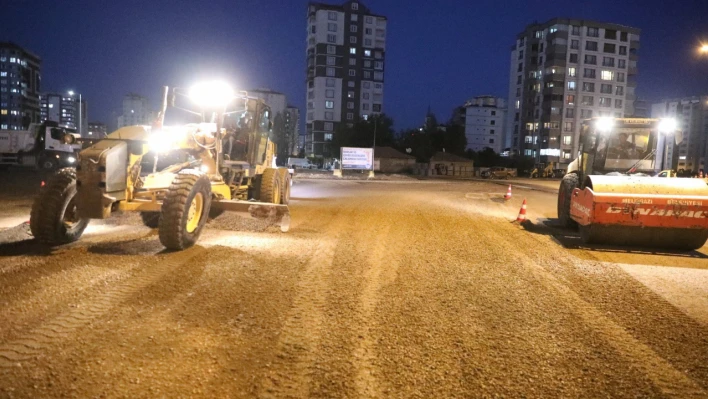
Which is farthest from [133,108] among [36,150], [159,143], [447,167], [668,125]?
[668,125]

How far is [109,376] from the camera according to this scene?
12.1ft

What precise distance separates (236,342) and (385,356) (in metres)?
1.32

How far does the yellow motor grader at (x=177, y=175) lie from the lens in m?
7.69

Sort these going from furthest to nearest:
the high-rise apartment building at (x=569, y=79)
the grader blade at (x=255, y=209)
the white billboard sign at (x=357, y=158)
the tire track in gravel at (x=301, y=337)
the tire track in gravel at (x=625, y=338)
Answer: the high-rise apartment building at (x=569, y=79) → the white billboard sign at (x=357, y=158) → the grader blade at (x=255, y=209) → the tire track in gravel at (x=625, y=338) → the tire track in gravel at (x=301, y=337)

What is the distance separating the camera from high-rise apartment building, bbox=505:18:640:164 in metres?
88.9

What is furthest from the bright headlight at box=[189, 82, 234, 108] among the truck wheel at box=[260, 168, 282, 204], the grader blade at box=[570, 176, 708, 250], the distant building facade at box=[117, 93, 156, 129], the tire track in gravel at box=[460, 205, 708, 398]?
the distant building facade at box=[117, 93, 156, 129]

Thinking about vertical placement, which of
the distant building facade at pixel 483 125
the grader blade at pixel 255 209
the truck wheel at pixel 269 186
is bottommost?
the grader blade at pixel 255 209

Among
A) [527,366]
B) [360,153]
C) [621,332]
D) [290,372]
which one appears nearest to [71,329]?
[290,372]

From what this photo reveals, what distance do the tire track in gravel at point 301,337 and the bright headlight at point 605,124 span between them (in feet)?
28.0

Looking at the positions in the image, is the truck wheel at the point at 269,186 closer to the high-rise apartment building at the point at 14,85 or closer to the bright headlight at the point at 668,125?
the bright headlight at the point at 668,125

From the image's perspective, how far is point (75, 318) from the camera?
483 cm

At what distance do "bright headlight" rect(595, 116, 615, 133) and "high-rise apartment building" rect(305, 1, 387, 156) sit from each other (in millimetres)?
82976

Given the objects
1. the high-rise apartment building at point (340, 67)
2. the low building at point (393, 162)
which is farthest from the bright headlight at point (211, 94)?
the high-rise apartment building at point (340, 67)

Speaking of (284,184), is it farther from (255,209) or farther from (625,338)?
(625,338)
